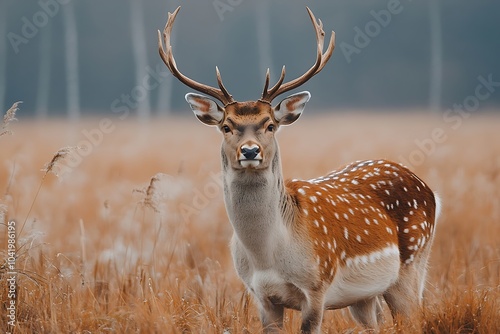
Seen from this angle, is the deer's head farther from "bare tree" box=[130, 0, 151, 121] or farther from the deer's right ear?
"bare tree" box=[130, 0, 151, 121]

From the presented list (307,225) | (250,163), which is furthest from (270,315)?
(250,163)

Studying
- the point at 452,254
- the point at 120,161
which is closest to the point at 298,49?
the point at 120,161

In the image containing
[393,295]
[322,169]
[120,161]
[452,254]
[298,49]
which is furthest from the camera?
[298,49]

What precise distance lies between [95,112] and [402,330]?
50.0m

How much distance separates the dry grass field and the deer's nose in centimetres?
103

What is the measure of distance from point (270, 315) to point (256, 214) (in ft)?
2.09

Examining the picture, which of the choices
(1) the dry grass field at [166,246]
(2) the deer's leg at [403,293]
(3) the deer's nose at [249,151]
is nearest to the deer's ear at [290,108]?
(3) the deer's nose at [249,151]

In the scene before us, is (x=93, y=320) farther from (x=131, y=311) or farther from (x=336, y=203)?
(x=336, y=203)

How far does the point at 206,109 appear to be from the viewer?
5445 millimetres

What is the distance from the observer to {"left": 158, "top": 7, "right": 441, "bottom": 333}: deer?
202 inches

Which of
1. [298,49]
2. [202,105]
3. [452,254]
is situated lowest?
[452,254]

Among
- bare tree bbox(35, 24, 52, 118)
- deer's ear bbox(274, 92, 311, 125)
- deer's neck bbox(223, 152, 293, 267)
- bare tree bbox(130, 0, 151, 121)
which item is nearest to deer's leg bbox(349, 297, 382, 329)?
deer's neck bbox(223, 152, 293, 267)

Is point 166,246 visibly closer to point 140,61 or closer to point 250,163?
point 250,163

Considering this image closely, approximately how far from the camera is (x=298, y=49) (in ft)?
176
